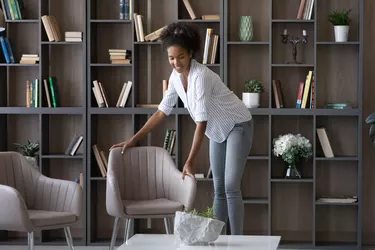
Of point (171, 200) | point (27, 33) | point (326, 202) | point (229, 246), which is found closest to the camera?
point (229, 246)

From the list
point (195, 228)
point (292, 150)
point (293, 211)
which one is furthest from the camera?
point (293, 211)

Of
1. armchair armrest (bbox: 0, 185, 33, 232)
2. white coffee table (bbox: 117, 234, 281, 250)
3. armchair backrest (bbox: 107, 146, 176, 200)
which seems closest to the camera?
white coffee table (bbox: 117, 234, 281, 250)

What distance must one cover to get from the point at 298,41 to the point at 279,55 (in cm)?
25

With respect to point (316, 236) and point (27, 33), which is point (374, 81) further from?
point (27, 33)

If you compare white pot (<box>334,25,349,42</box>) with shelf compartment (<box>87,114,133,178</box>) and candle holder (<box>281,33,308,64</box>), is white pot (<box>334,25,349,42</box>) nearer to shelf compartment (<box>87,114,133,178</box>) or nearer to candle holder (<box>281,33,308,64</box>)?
candle holder (<box>281,33,308,64</box>)

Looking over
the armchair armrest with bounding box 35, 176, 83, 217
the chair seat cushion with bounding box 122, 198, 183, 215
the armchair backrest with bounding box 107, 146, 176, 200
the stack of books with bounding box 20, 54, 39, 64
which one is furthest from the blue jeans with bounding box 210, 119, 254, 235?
the stack of books with bounding box 20, 54, 39, 64

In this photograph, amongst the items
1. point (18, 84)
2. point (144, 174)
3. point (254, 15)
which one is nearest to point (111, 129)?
point (18, 84)

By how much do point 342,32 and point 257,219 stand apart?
69.0 inches

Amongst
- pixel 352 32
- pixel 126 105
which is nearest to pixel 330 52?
pixel 352 32

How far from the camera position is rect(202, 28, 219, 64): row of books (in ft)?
19.8

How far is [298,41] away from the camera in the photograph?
6.00m

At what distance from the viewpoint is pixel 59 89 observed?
637 centimetres

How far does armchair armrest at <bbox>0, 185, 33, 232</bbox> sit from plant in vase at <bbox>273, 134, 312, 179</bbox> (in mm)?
2335

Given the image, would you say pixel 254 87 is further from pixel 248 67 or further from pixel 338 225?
pixel 338 225
